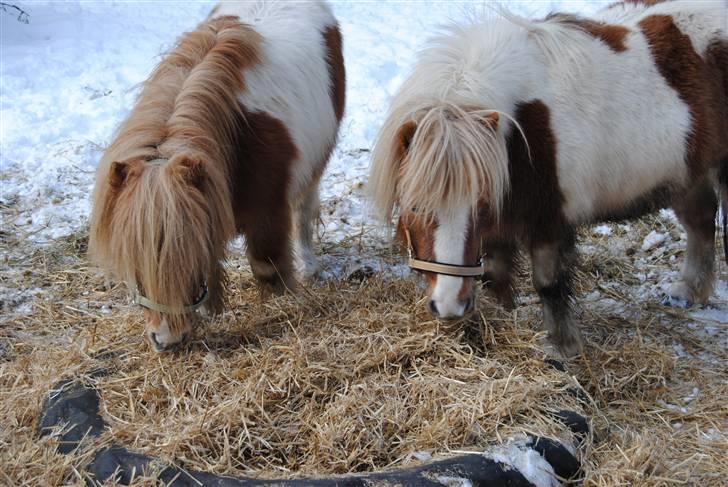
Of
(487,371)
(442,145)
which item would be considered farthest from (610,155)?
(487,371)

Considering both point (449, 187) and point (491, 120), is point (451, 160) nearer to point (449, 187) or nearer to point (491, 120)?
point (449, 187)

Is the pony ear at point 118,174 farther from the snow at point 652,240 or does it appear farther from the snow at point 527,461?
the snow at point 652,240

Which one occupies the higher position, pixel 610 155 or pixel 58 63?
pixel 610 155

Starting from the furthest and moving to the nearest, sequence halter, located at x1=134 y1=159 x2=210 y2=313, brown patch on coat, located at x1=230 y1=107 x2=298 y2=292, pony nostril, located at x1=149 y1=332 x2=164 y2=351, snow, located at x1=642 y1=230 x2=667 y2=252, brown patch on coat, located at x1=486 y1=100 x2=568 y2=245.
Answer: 1. snow, located at x1=642 y1=230 x2=667 y2=252
2. brown patch on coat, located at x1=230 y1=107 x2=298 y2=292
3. brown patch on coat, located at x1=486 y1=100 x2=568 y2=245
4. pony nostril, located at x1=149 y1=332 x2=164 y2=351
5. halter, located at x1=134 y1=159 x2=210 y2=313

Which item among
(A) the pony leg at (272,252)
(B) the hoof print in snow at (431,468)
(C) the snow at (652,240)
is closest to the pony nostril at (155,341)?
(B) the hoof print in snow at (431,468)

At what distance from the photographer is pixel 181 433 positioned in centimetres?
261

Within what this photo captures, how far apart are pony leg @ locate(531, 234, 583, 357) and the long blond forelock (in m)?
0.61

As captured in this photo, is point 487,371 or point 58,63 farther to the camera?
point 58,63

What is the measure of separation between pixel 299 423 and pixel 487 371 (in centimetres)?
78

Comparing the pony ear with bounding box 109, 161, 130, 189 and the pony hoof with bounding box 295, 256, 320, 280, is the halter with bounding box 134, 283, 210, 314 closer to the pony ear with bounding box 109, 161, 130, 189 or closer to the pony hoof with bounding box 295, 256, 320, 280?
the pony ear with bounding box 109, 161, 130, 189

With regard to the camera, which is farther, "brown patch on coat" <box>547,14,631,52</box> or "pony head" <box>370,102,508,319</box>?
"brown patch on coat" <box>547,14,631,52</box>

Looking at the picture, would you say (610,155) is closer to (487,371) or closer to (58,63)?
(487,371)

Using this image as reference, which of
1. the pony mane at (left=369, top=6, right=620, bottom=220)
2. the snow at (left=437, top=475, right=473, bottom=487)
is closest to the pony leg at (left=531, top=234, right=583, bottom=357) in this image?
the pony mane at (left=369, top=6, right=620, bottom=220)

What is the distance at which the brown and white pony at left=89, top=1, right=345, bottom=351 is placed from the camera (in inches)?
108
